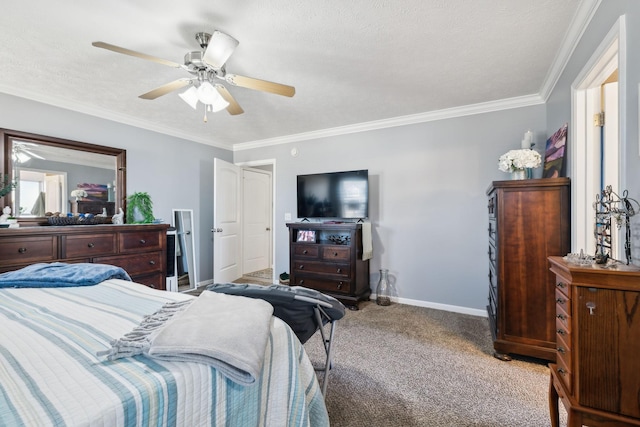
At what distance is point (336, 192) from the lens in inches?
152

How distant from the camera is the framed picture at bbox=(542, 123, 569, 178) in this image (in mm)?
2268

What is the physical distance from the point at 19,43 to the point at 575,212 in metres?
4.05

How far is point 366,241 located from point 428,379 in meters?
1.75

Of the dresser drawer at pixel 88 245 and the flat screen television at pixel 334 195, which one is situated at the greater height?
the flat screen television at pixel 334 195

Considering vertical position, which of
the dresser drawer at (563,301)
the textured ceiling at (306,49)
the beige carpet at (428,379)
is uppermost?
the textured ceiling at (306,49)

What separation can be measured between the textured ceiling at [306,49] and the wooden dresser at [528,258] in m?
1.05

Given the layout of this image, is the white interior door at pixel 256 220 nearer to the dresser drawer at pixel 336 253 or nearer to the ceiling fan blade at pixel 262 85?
the dresser drawer at pixel 336 253

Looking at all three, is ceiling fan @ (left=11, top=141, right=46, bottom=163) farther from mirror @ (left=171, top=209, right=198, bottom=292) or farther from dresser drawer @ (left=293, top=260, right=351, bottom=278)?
dresser drawer @ (left=293, top=260, right=351, bottom=278)

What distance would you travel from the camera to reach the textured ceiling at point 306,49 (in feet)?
5.64

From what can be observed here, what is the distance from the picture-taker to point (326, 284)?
3578 millimetres

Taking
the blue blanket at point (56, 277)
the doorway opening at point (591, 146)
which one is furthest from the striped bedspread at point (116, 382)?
the doorway opening at point (591, 146)

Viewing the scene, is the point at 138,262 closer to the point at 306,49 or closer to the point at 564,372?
the point at 306,49

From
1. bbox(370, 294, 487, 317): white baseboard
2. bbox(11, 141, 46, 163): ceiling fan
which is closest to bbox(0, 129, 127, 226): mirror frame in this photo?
bbox(11, 141, 46, 163): ceiling fan

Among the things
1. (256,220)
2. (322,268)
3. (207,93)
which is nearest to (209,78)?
(207,93)
